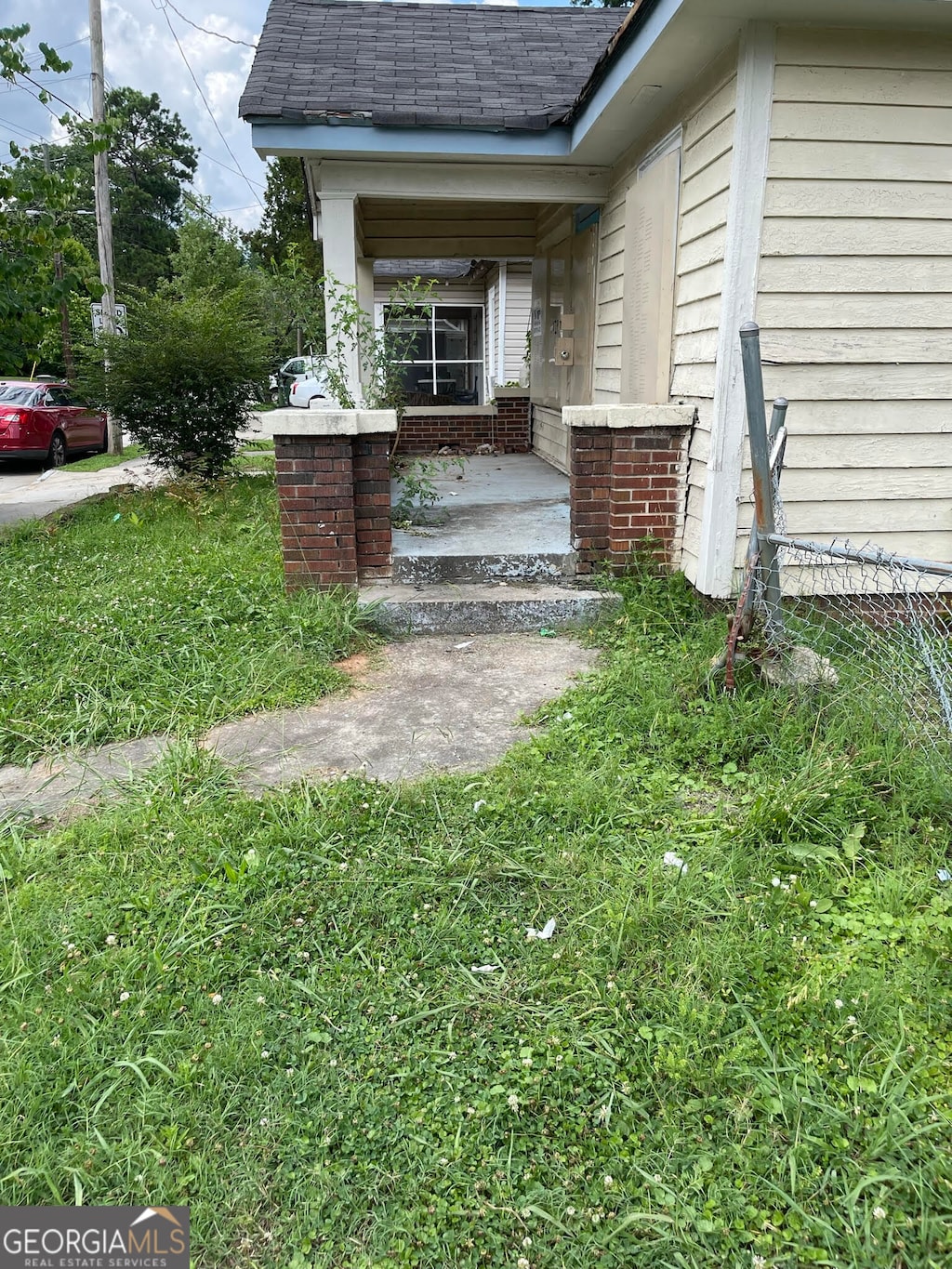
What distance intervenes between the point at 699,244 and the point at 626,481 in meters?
1.31

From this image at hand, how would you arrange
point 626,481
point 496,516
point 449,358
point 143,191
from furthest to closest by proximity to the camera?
1. point 143,191
2. point 449,358
3. point 496,516
4. point 626,481

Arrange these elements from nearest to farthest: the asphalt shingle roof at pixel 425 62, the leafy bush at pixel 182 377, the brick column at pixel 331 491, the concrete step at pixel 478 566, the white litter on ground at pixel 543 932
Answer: the white litter on ground at pixel 543 932 < the brick column at pixel 331 491 < the concrete step at pixel 478 566 < the asphalt shingle roof at pixel 425 62 < the leafy bush at pixel 182 377

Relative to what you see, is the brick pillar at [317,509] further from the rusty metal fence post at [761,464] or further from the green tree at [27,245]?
the green tree at [27,245]

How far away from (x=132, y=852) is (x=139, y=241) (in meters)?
52.1

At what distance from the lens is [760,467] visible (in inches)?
135

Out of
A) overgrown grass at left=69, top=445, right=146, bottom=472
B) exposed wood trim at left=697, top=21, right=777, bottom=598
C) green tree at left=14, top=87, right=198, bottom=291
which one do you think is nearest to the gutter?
exposed wood trim at left=697, top=21, right=777, bottom=598

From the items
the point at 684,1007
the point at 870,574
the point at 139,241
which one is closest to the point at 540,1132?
the point at 684,1007

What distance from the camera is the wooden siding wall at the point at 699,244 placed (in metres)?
4.26

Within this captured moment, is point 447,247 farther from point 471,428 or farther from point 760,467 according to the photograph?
point 760,467

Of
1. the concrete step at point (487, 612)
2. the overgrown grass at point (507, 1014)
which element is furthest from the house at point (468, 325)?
the overgrown grass at point (507, 1014)

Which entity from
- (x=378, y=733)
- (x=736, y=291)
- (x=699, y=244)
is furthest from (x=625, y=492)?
(x=378, y=733)

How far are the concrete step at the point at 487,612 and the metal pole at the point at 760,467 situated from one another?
128 cm

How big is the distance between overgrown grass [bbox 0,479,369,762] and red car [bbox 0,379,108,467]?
8.76 m

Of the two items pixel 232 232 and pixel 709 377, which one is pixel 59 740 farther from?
pixel 232 232
